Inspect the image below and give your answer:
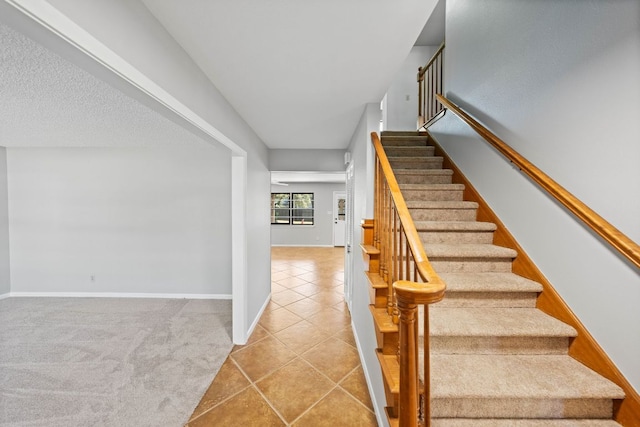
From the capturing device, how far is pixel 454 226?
207 centimetres

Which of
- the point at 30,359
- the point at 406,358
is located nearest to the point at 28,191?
the point at 30,359

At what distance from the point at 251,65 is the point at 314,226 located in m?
7.13

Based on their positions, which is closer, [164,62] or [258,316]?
[164,62]

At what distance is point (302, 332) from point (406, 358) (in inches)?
88.9

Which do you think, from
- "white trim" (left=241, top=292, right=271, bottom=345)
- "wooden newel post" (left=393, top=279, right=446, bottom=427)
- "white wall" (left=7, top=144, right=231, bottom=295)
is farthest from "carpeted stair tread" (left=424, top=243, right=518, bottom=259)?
"white wall" (left=7, top=144, right=231, bottom=295)

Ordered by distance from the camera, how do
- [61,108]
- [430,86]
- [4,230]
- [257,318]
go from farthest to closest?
[430,86]
[4,230]
[257,318]
[61,108]

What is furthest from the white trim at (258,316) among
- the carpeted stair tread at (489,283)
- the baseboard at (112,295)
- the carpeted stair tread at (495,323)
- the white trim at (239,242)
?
the carpeted stair tread at (489,283)

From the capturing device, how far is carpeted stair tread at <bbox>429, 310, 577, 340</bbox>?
133cm

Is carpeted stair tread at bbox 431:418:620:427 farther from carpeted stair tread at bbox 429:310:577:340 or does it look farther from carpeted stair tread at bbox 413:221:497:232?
carpeted stair tread at bbox 413:221:497:232

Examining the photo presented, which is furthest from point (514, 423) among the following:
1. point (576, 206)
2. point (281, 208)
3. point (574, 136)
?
point (281, 208)

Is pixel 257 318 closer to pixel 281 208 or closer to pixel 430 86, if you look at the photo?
pixel 430 86

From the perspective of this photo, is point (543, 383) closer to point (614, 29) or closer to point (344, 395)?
point (344, 395)

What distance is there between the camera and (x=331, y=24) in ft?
3.92

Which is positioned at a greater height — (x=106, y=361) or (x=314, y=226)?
(x=314, y=226)
